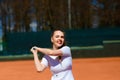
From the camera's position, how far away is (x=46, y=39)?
2164 cm

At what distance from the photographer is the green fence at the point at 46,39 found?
2134cm

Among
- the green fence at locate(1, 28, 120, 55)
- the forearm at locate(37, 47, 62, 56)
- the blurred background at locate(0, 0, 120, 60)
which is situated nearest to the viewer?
the forearm at locate(37, 47, 62, 56)

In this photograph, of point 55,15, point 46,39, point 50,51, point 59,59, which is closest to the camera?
point 50,51

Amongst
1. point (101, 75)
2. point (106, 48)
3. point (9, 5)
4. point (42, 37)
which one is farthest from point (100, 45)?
point (9, 5)

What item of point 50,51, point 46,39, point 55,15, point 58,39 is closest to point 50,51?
point 50,51

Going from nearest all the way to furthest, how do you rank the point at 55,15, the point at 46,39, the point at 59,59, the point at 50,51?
the point at 50,51, the point at 59,59, the point at 46,39, the point at 55,15

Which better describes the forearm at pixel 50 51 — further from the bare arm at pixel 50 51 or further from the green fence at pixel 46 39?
the green fence at pixel 46 39

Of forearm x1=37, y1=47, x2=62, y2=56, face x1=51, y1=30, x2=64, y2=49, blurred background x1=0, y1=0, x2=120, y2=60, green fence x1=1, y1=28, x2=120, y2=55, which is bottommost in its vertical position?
green fence x1=1, y1=28, x2=120, y2=55

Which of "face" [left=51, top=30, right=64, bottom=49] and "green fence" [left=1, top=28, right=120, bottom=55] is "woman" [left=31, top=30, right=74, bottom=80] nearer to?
"face" [left=51, top=30, right=64, bottom=49]

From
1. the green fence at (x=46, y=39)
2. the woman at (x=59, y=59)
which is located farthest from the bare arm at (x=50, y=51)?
the green fence at (x=46, y=39)

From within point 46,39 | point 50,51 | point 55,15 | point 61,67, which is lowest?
point 46,39

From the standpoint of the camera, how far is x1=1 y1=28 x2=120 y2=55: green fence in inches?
840

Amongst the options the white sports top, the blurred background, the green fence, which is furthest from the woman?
the blurred background

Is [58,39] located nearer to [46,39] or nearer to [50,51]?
[50,51]
